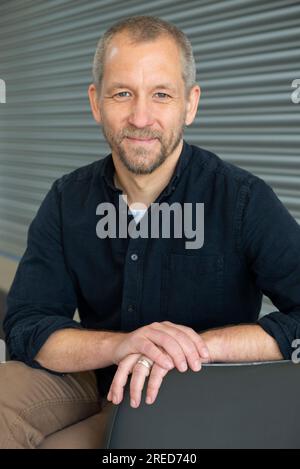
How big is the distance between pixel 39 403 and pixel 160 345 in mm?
350

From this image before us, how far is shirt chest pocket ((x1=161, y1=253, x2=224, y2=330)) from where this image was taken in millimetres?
1342

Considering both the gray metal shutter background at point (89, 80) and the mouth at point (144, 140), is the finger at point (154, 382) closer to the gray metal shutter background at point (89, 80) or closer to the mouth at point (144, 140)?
the mouth at point (144, 140)

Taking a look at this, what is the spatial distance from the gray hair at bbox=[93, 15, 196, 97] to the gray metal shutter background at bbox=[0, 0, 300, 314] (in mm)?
523

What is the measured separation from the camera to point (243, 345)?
3.79 ft

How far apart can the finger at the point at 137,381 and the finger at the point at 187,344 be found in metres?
0.08

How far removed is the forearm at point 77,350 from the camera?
3.99 ft

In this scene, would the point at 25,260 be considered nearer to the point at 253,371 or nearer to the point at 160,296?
the point at 160,296

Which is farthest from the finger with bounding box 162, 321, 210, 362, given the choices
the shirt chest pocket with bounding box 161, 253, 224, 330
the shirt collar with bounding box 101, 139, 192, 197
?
the shirt collar with bounding box 101, 139, 192, 197

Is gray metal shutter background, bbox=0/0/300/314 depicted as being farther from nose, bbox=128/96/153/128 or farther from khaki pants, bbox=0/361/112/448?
khaki pants, bbox=0/361/112/448

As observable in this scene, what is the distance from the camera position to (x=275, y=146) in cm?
185

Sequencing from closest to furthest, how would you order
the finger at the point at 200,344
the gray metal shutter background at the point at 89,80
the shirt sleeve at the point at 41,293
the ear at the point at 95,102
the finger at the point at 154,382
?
the finger at the point at 154,382 → the finger at the point at 200,344 → the shirt sleeve at the point at 41,293 → the ear at the point at 95,102 → the gray metal shutter background at the point at 89,80

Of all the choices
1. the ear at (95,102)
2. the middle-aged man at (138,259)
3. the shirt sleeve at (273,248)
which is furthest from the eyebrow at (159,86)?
the shirt sleeve at (273,248)

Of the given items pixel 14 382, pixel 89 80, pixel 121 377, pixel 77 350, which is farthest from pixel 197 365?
pixel 89 80
